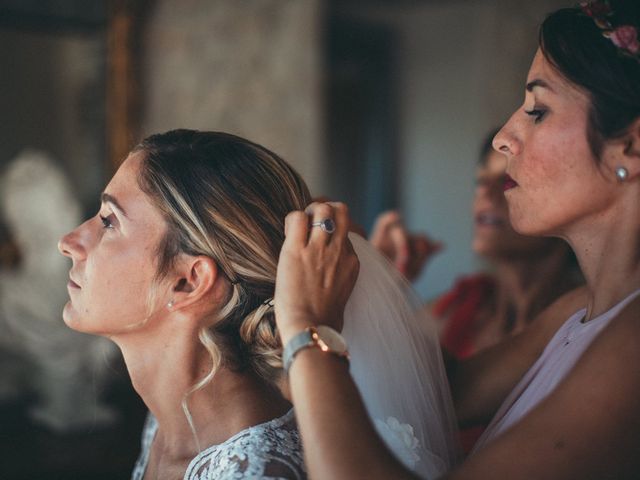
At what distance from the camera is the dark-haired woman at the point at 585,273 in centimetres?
105

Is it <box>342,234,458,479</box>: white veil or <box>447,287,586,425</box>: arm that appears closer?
<box>342,234,458,479</box>: white veil

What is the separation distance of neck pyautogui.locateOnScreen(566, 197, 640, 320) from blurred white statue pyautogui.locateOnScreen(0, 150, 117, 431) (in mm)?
1985

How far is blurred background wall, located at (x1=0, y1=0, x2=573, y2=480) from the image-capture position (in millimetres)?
2988

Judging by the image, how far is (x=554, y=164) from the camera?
1290 millimetres

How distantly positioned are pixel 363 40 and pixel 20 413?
3.24 m

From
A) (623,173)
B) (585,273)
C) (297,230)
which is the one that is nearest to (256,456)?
(297,230)

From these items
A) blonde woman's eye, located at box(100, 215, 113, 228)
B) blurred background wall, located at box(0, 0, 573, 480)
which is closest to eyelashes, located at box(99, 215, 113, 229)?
blonde woman's eye, located at box(100, 215, 113, 228)

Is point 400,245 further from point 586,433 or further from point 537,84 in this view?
point 586,433

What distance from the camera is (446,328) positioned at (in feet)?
9.48

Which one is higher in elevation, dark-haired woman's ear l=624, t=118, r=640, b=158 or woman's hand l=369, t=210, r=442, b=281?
dark-haired woman's ear l=624, t=118, r=640, b=158

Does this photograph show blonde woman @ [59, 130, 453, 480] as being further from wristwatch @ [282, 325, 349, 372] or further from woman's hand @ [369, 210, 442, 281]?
woman's hand @ [369, 210, 442, 281]

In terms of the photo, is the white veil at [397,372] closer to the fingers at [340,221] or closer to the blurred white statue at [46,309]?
the fingers at [340,221]

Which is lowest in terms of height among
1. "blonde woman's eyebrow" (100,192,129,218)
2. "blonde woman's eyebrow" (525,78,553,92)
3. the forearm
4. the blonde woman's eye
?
the forearm

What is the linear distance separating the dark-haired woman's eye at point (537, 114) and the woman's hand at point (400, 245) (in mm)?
1195
